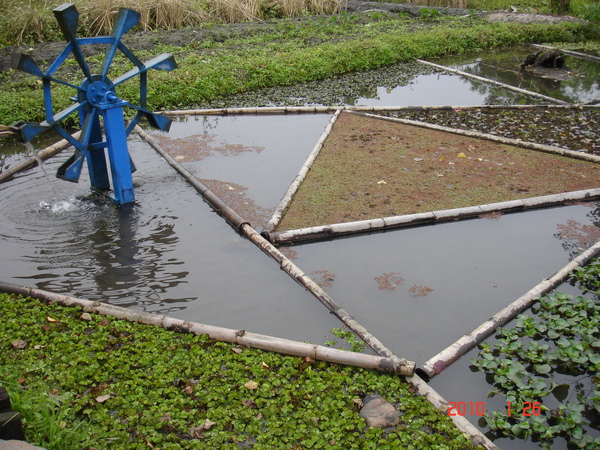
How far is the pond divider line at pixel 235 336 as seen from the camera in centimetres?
439

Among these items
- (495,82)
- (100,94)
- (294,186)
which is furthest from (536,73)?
(100,94)

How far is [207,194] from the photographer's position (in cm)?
753

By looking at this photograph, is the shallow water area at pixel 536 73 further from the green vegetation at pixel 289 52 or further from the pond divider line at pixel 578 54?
the green vegetation at pixel 289 52

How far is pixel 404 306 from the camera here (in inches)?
213

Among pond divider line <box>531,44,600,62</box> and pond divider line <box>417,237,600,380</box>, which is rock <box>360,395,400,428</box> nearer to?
pond divider line <box>417,237,600,380</box>

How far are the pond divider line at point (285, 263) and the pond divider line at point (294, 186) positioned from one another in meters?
0.22

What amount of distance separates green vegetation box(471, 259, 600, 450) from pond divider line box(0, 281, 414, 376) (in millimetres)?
793

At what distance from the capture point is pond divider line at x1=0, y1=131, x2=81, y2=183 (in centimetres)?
812

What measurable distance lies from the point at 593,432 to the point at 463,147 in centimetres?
621

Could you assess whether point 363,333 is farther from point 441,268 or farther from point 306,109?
point 306,109

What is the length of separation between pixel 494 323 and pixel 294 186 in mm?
3554

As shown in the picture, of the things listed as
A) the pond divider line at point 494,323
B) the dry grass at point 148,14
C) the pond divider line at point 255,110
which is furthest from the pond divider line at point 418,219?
the dry grass at point 148,14

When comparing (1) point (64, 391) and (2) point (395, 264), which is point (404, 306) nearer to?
(2) point (395, 264)

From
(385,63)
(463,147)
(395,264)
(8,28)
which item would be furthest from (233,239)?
(8,28)
